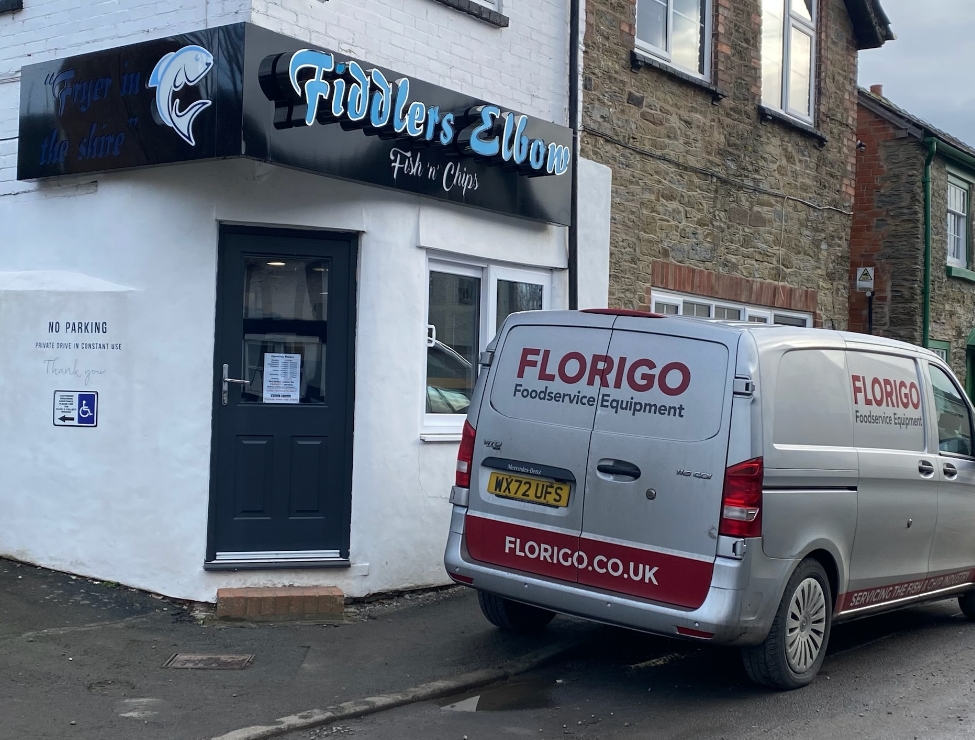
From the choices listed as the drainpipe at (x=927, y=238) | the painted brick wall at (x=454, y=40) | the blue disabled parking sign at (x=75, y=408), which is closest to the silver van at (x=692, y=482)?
the painted brick wall at (x=454, y=40)

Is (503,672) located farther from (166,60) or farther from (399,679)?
(166,60)

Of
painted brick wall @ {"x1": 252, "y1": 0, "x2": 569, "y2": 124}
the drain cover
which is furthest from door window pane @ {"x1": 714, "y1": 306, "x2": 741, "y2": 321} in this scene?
the drain cover

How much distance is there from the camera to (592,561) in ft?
18.7

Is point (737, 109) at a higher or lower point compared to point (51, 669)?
higher

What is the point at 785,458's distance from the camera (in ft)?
18.4

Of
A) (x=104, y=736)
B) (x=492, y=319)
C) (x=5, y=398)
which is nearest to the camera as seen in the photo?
(x=104, y=736)

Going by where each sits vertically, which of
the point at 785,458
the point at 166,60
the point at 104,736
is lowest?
the point at 104,736

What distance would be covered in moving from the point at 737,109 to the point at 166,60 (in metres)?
6.73

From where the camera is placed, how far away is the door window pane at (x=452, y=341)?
8.43 meters

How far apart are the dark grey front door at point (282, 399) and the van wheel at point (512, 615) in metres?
1.30

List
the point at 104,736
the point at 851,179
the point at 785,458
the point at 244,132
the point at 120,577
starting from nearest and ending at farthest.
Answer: the point at 104,736
the point at 785,458
the point at 244,132
the point at 120,577
the point at 851,179

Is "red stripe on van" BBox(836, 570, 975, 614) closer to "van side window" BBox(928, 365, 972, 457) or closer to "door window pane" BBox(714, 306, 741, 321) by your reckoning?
"van side window" BBox(928, 365, 972, 457)

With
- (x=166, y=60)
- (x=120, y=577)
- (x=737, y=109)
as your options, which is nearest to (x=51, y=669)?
(x=120, y=577)

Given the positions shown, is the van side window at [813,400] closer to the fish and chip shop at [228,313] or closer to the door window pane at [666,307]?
the fish and chip shop at [228,313]
